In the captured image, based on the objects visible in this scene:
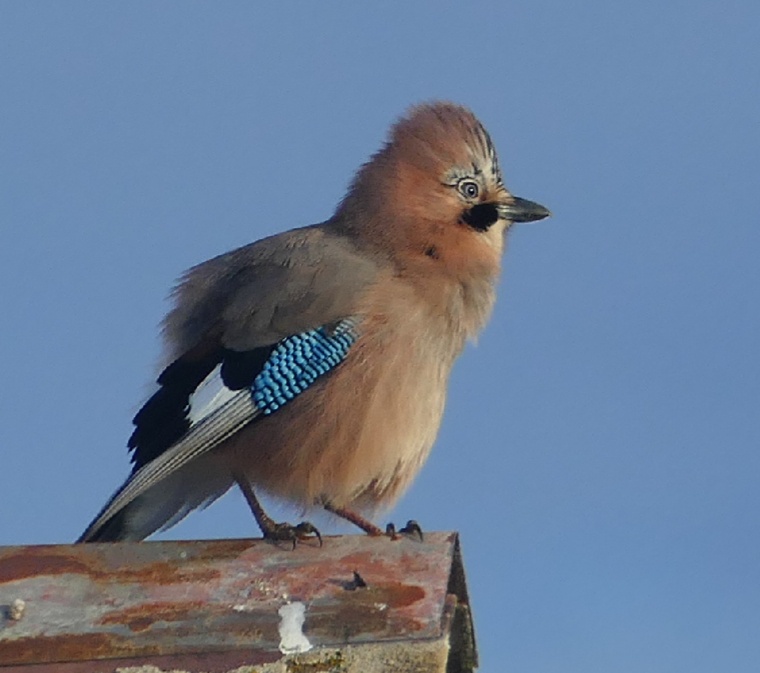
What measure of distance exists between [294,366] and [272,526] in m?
0.61

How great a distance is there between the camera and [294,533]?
15.3 feet

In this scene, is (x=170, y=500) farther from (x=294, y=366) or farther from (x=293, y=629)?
(x=293, y=629)

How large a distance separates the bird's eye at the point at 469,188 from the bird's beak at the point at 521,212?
0.11 m

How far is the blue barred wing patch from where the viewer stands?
5578 mm

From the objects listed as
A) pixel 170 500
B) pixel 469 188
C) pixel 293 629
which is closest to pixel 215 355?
pixel 170 500

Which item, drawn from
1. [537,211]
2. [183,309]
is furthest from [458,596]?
[537,211]

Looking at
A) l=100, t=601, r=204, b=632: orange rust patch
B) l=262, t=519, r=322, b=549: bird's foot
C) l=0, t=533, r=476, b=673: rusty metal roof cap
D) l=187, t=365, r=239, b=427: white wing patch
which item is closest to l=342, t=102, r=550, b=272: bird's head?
l=187, t=365, r=239, b=427: white wing patch

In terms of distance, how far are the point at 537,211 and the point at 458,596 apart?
8.44 feet

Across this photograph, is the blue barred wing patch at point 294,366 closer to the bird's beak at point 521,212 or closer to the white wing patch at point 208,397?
the white wing patch at point 208,397

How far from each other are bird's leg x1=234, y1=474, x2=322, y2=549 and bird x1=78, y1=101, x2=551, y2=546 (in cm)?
1

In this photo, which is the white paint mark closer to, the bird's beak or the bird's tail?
the bird's tail

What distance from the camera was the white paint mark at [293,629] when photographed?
12.1 ft

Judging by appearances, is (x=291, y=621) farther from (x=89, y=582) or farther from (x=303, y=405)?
(x=303, y=405)

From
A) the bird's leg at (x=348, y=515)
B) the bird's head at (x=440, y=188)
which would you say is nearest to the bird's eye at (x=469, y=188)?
the bird's head at (x=440, y=188)
